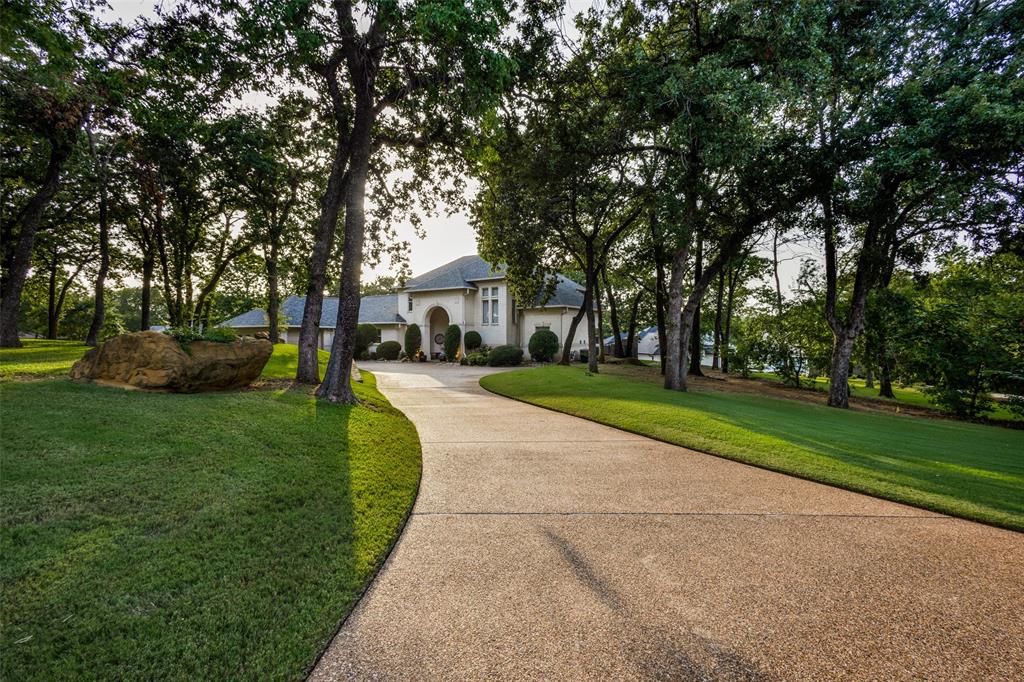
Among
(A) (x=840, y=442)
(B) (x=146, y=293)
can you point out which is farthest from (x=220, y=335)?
(B) (x=146, y=293)

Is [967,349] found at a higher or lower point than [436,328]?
lower

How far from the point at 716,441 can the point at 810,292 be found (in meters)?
17.6

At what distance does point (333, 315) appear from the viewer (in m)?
36.3

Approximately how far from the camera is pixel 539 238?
54.4 ft

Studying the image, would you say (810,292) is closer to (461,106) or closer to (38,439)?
(461,106)

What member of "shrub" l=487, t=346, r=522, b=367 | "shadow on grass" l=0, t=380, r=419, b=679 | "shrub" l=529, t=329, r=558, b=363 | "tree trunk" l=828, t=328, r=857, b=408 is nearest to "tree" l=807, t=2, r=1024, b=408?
"tree trunk" l=828, t=328, r=857, b=408

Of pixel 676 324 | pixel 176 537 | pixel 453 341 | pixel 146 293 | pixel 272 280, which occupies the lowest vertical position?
pixel 176 537

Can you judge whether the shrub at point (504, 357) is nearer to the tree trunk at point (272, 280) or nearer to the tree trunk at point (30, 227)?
the tree trunk at point (272, 280)

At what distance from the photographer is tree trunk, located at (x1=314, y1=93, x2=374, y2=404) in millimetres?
8633

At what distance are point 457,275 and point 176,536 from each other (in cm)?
2870

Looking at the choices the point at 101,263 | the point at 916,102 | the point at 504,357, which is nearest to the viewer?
the point at 916,102

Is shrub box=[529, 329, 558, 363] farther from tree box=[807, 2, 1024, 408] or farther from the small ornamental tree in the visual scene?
tree box=[807, 2, 1024, 408]

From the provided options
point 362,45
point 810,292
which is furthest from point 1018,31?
point 362,45

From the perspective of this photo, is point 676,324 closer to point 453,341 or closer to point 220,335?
point 220,335
